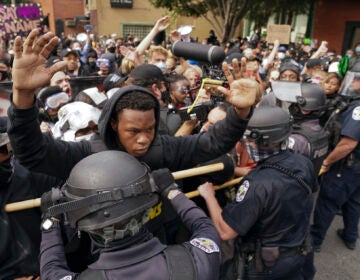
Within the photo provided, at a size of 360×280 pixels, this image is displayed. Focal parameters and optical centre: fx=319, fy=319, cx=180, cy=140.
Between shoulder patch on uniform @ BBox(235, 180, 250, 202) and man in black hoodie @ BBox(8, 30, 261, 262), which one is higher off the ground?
man in black hoodie @ BBox(8, 30, 261, 262)

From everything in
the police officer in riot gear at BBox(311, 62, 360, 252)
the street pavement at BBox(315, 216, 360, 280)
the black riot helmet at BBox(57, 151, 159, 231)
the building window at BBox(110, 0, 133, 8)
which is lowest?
the street pavement at BBox(315, 216, 360, 280)

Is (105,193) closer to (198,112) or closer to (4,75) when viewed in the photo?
(198,112)

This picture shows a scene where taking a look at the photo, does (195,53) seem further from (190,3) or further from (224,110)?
(190,3)

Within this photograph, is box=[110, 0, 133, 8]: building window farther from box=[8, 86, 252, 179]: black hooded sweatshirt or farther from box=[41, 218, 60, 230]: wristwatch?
box=[41, 218, 60, 230]: wristwatch

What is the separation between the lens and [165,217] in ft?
6.91

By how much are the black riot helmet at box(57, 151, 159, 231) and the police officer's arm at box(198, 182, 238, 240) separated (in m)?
0.97

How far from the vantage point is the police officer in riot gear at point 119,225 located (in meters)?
1.22

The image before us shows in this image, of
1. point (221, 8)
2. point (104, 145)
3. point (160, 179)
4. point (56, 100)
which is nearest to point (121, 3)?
point (221, 8)

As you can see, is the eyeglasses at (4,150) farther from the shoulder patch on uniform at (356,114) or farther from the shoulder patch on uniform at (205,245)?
the shoulder patch on uniform at (356,114)

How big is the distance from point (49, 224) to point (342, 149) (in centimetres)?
300

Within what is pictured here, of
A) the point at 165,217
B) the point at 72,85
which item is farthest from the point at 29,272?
the point at 72,85

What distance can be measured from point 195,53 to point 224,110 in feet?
2.16

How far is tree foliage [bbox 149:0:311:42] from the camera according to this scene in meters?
16.7

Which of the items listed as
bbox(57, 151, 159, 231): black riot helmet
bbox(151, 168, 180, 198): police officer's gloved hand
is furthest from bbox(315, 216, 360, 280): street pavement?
bbox(57, 151, 159, 231): black riot helmet
